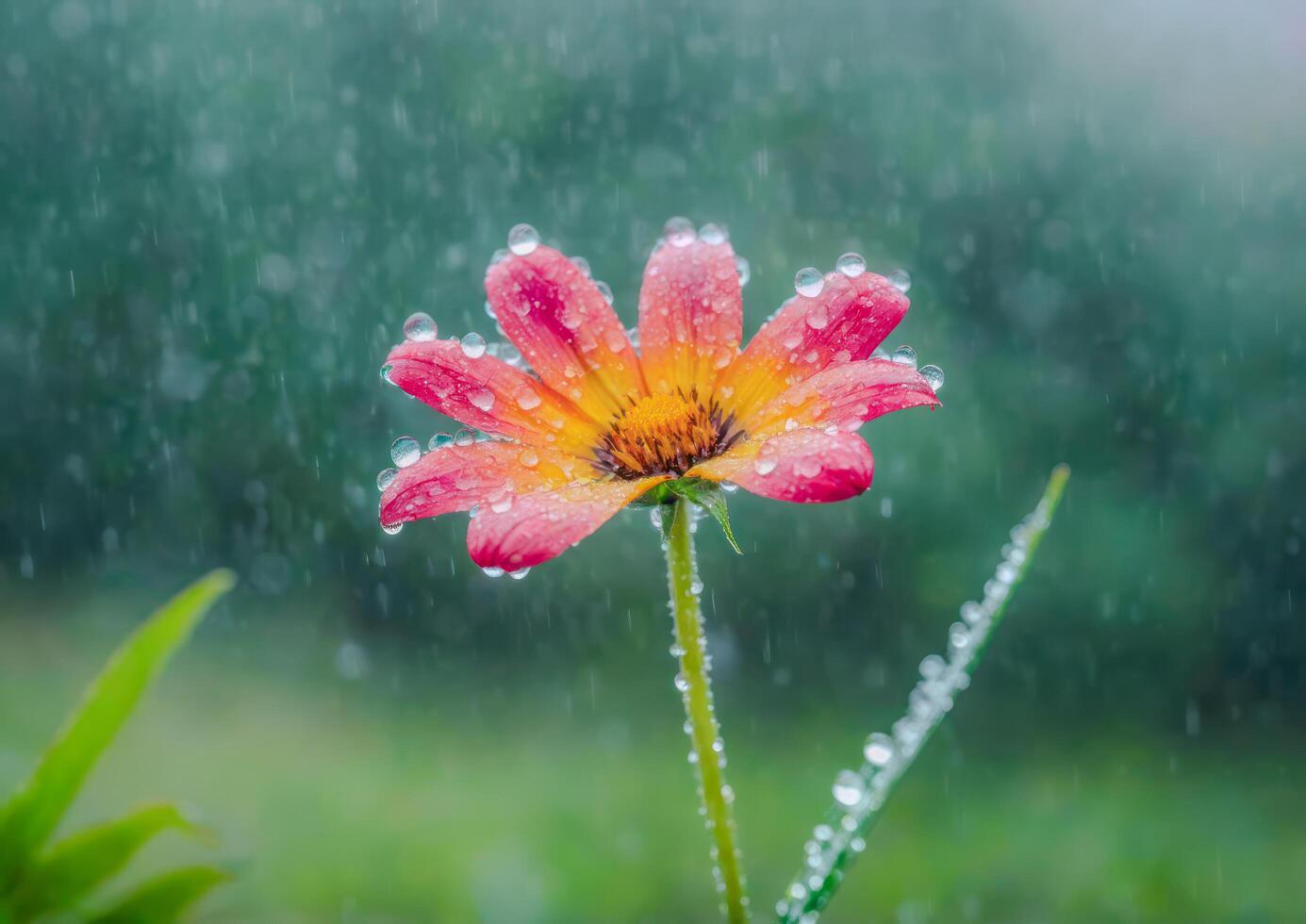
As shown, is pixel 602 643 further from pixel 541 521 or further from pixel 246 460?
pixel 541 521

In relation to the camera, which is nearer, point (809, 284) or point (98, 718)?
point (809, 284)

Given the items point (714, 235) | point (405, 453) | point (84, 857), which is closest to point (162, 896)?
point (84, 857)

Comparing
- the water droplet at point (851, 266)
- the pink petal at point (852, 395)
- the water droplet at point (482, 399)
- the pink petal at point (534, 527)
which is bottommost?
the pink petal at point (534, 527)

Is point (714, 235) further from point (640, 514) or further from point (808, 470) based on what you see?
point (640, 514)

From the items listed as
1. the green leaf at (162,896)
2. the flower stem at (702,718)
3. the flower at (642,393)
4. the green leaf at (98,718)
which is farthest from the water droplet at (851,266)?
the green leaf at (162,896)

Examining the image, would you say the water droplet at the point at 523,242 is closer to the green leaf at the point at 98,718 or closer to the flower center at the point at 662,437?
the flower center at the point at 662,437

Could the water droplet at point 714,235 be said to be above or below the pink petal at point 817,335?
above
